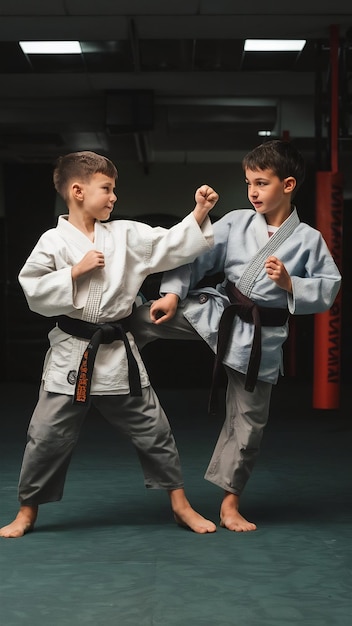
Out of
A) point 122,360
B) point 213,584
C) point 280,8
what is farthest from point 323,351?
point 213,584

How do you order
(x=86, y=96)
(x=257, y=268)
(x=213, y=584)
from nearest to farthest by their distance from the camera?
(x=213, y=584) < (x=257, y=268) < (x=86, y=96)

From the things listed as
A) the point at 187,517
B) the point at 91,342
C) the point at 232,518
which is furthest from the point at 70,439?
the point at 232,518

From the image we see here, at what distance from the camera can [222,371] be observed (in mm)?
2652

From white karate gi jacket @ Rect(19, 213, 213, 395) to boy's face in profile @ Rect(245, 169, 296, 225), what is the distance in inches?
6.8

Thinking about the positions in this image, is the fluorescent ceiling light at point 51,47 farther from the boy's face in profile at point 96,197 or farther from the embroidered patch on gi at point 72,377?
the embroidered patch on gi at point 72,377

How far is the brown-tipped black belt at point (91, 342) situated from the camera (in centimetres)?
241

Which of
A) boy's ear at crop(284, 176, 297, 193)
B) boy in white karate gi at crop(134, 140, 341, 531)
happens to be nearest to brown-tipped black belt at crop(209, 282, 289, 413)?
boy in white karate gi at crop(134, 140, 341, 531)

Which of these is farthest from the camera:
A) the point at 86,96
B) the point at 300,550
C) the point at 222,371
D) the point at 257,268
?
the point at 86,96

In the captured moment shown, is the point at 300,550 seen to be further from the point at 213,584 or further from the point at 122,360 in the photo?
the point at 122,360

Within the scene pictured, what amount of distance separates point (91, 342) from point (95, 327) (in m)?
0.05

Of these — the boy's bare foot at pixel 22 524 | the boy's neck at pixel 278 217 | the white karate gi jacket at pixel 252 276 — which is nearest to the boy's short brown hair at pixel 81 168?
the white karate gi jacket at pixel 252 276

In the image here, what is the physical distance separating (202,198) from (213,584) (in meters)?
1.01

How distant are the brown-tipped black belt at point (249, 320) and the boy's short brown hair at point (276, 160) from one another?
1.13 feet

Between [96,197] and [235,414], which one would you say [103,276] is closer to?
[96,197]
